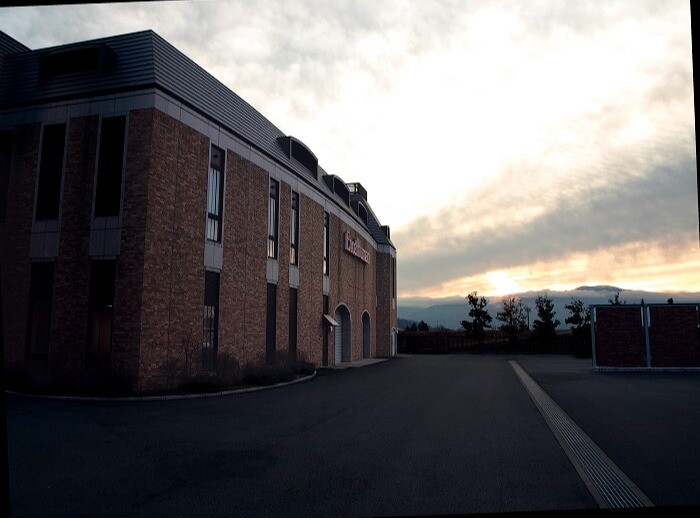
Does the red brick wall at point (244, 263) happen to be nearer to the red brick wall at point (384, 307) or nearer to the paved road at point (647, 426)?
the paved road at point (647, 426)

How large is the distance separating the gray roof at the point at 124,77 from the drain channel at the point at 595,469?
13598mm

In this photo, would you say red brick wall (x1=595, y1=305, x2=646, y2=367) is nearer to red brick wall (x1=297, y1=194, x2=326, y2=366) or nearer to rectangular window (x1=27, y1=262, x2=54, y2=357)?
red brick wall (x1=297, y1=194, x2=326, y2=366)

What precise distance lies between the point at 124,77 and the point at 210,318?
789cm

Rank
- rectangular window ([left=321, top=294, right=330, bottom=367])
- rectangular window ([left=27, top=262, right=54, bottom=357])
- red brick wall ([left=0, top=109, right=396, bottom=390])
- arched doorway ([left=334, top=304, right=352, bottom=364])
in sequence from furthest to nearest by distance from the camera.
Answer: arched doorway ([left=334, top=304, right=352, bottom=364]) < rectangular window ([left=321, top=294, right=330, bottom=367]) < rectangular window ([left=27, top=262, right=54, bottom=357]) < red brick wall ([left=0, top=109, right=396, bottom=390])

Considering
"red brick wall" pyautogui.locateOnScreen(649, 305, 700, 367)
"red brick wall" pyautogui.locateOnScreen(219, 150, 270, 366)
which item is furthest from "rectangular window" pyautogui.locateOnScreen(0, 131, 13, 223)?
"red brick wall" pyautogui.locateOnScreen(649, 305, 700, 367)

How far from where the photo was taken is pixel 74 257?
14.6m

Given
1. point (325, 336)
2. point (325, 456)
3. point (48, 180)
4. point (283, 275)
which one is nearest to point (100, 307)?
point (48, 180)

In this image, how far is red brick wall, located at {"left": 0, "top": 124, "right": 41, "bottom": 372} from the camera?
14852mm

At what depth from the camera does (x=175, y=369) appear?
1429cm

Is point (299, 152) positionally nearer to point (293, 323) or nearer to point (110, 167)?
point (293, 323)

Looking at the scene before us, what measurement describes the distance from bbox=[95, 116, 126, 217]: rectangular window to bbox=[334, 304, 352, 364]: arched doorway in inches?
748

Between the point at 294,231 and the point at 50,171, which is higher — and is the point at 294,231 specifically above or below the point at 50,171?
below

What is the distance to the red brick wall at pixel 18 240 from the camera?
1485 cm

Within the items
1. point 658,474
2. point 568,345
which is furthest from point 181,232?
point 568,345
